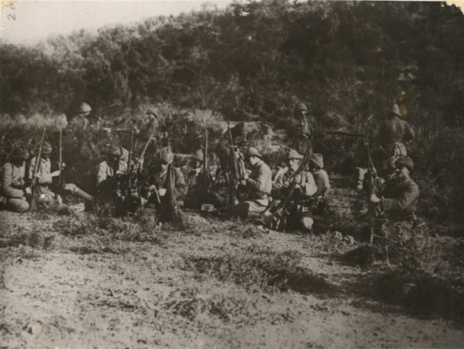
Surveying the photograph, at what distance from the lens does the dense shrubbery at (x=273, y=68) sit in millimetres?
4434

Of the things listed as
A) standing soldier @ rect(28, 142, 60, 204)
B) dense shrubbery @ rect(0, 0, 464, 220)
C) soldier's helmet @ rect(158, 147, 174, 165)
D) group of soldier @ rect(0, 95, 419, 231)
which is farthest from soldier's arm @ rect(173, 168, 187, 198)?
standing soldier @ rect(28, 142, 60, 204)

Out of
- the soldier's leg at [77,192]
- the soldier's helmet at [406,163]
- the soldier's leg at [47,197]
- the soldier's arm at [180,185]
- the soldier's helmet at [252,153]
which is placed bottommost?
the soldier's leg at [47,197]

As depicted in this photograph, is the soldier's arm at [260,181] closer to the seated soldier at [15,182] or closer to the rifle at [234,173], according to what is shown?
the rifle at [234,173]

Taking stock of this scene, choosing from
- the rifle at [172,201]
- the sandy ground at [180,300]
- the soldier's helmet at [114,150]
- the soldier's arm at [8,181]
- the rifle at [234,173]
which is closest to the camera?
the sandy ground at [180,300]

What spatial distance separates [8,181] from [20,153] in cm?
24

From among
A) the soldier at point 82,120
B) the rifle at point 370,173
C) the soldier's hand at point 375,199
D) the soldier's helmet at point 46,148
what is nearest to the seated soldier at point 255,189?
the rifle at point 370,173

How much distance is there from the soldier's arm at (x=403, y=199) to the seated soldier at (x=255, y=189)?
3.09 feet

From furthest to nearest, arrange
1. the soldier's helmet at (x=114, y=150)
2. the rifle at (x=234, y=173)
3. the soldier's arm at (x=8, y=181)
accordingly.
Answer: the rifle at (x=234, y=173), the soldier's helmet at (x=114, y=150), the soldier's arm at (x=8, y=181)

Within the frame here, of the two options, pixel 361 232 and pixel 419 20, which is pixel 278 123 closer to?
pixel 361 232

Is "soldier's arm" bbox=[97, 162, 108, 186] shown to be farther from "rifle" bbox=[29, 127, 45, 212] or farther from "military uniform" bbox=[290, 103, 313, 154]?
"military uniform" bbox=[290, 103, 313, 154]

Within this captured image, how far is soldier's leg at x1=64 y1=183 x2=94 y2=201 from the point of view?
4363 millimetres

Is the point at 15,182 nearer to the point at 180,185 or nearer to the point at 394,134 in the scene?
the point at 180,185

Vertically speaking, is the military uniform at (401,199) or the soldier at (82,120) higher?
the soldier at (82,120)

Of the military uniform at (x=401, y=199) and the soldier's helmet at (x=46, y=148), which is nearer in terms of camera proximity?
the military uniform at (x=401, y=199)
